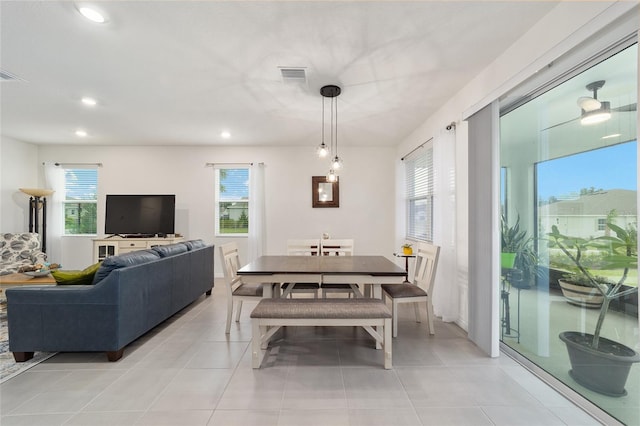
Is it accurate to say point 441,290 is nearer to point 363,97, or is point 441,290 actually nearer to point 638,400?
point 638,400

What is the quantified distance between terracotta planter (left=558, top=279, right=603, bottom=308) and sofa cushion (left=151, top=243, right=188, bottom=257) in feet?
11.7

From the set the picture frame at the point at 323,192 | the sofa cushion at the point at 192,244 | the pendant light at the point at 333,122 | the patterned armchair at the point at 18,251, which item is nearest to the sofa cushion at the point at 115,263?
the sofa cushion at the point at 192,244

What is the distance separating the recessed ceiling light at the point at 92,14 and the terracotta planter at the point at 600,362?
3.75 m

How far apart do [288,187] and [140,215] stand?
2.67m

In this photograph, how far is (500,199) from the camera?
2.52 meters

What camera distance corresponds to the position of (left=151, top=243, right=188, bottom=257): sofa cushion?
3.06 meters

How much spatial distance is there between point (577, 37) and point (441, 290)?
8.33ft

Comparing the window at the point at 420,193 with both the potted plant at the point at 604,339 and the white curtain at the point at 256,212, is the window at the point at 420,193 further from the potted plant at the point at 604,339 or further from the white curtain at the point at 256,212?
the white curtain at the point at 256,212

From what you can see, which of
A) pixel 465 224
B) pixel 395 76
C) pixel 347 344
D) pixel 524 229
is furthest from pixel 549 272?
pixel 395 76

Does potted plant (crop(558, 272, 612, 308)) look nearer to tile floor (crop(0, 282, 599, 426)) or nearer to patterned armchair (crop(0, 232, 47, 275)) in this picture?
tile floor (crop(0, 282, 599, 426))

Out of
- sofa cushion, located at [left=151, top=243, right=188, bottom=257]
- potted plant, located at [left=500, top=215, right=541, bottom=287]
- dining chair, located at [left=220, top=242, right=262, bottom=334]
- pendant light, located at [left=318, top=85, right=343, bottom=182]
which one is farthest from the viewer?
sofa cushion, located at [left=151, top=243, right=188, bottom=257]

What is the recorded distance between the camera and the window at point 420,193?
398 cm

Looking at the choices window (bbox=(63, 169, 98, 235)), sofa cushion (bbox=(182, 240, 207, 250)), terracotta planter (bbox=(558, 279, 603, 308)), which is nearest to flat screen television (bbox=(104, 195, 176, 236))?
window (bbox=(63, 169, 98, 235))

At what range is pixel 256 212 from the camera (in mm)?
5207
